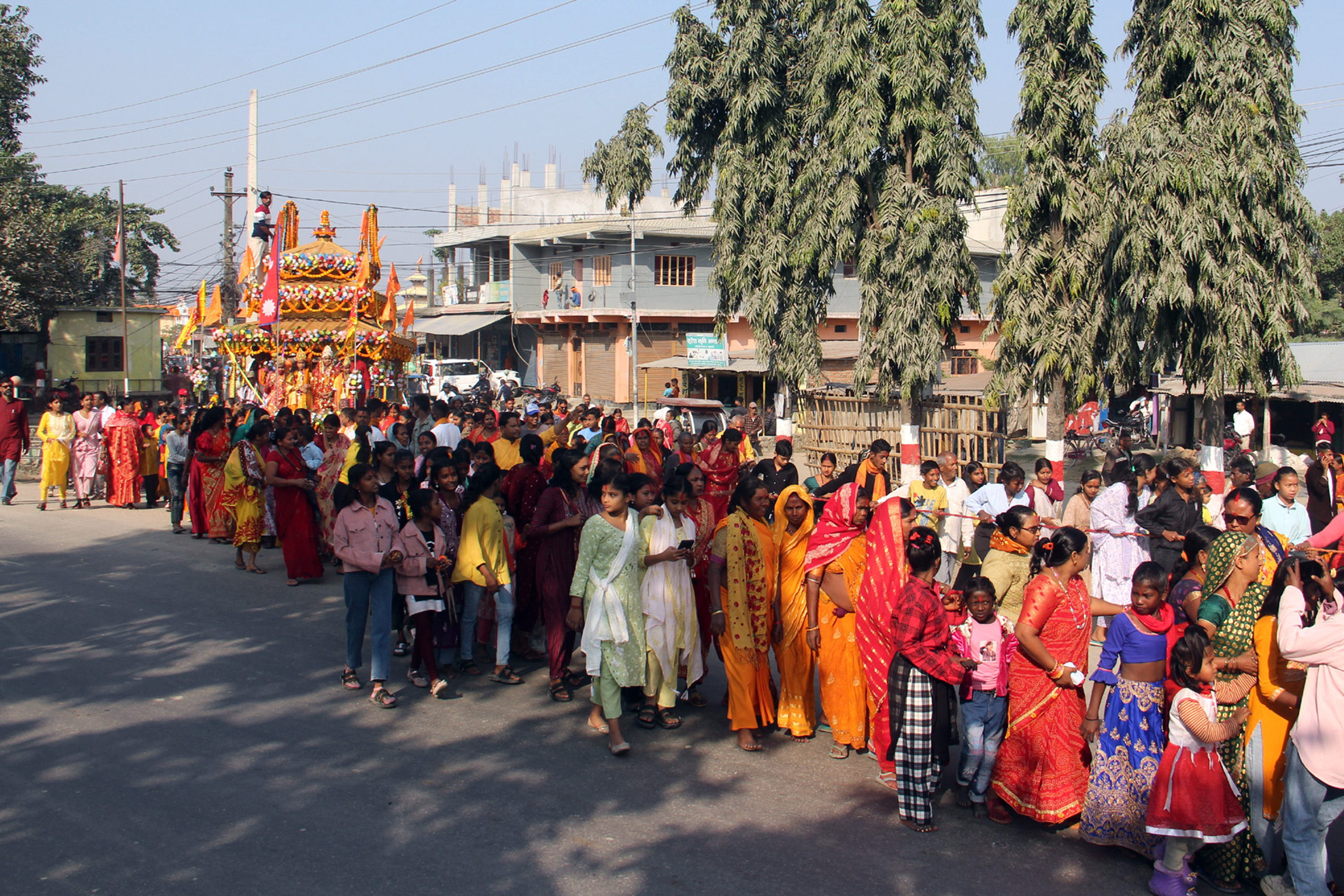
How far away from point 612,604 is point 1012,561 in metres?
2.32

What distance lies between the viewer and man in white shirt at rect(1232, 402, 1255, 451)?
2208 centimetres

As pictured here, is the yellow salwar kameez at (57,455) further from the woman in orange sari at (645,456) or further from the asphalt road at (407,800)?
the woman in orange sari at (645,456)

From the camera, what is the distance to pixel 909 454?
15047 millimetres

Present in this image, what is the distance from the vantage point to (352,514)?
22.8 ft

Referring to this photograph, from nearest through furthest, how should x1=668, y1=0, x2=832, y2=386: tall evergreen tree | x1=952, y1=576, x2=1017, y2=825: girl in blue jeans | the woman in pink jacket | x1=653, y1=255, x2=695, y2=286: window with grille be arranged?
x1=952, y1=576, x2=1017, y2=825: girl in blue jeans → the woman in pink jacket → x1=668, y1=0, x2=832, y2=386: tall evergreen tree → x1=653, y1=255, x2=695, y2=286: window with grille

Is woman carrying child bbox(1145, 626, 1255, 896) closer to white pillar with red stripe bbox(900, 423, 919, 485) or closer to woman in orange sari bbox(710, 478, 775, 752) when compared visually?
woman in orange sari bbox(710, 478, 775, 752)

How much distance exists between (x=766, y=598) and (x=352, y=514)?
9.09ft

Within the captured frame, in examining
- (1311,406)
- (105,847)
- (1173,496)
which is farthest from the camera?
(1311,406)

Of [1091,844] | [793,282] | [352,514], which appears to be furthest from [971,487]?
[793,282]

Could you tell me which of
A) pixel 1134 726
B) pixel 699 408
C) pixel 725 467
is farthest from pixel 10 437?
pixel 1134 726

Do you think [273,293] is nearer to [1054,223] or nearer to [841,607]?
[1054,223]

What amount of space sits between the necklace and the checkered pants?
0.77 meters

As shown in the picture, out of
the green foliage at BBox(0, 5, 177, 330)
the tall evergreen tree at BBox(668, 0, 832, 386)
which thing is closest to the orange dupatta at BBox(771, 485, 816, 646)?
the tall evergreen tree at BBox(668, 0, 832, 386)

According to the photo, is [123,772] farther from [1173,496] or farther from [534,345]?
[534,345]
